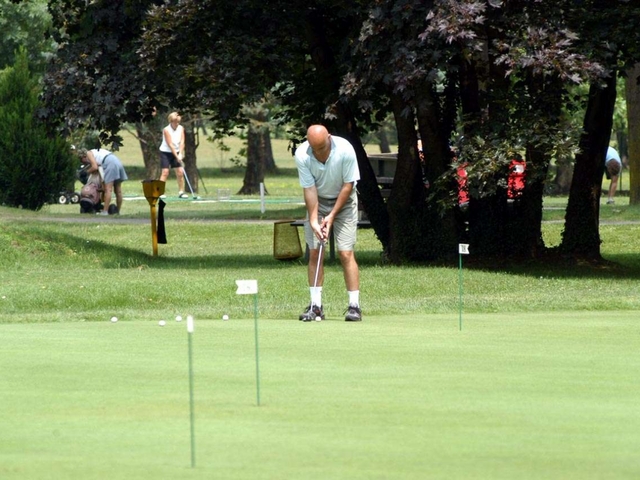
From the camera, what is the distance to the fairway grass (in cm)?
638

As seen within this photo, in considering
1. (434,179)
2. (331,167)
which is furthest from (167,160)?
(331,167)

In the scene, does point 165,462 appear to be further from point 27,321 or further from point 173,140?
point 173,140

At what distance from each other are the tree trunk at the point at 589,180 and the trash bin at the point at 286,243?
4.38m

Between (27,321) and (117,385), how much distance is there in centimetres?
576

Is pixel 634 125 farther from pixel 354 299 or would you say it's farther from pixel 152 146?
pixel 152 146

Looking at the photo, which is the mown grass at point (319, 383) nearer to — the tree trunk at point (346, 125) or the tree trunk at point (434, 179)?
the tree trunk at point (434, 179)

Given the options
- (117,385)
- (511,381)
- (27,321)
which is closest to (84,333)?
(27,321)

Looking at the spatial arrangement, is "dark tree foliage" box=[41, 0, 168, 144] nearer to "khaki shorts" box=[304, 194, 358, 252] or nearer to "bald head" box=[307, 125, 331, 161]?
"khaki shorts" box=[304, 194, 358, 252]

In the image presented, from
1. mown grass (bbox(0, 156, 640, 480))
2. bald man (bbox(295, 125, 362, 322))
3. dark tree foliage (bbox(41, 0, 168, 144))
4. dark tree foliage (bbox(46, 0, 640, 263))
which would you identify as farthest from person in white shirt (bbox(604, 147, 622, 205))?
bald man (bbox(295, 125, 362, 322))

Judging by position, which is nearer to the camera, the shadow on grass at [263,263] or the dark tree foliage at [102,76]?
the shadow on grass at [263,263]

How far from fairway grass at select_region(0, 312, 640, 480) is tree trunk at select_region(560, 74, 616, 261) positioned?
402 inches

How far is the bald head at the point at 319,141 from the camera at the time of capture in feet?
44.1

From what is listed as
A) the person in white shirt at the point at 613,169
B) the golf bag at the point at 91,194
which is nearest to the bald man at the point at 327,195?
the golf bag at the point at 91,194

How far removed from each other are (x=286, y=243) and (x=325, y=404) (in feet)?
51.9
